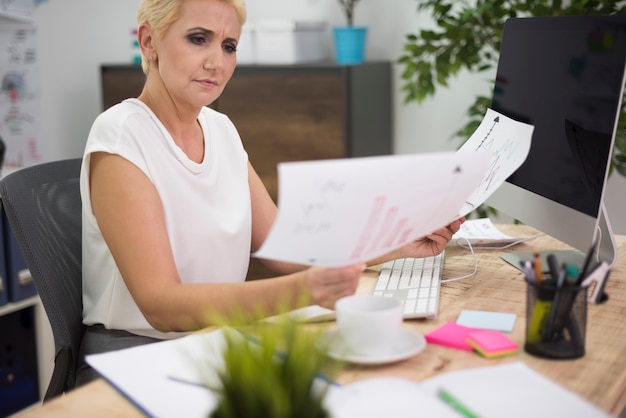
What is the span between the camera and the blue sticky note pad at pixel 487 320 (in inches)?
48.5

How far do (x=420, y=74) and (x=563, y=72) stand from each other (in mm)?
1329

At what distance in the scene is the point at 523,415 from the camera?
0.91 meters

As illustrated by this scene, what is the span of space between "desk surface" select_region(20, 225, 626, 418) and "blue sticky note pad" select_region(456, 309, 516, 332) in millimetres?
13

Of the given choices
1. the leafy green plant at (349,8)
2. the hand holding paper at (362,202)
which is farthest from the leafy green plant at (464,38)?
the hand holding paper at (362,202)

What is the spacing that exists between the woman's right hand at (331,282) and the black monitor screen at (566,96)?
472 mm

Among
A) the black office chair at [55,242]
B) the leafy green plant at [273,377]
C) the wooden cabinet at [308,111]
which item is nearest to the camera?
the leafy green plant at [273,377]

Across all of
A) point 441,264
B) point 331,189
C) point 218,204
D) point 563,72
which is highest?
point 563,72

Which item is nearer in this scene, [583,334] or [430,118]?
[583,334]

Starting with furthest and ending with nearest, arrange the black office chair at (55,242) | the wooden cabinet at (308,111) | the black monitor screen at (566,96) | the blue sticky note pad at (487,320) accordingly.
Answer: the wooden cabinet at (308,111) → the black office chair at (55,242) → the black monitor screen at (566,96) → the blue sticky note pad at (487,320)

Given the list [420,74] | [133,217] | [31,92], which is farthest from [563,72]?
[31,92]

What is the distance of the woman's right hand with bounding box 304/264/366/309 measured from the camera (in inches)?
45.2

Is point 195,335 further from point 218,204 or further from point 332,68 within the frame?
point 332,68

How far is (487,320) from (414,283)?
0.73ft

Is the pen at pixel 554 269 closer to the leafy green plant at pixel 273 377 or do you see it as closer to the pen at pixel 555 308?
the pen at pixel 555 308
